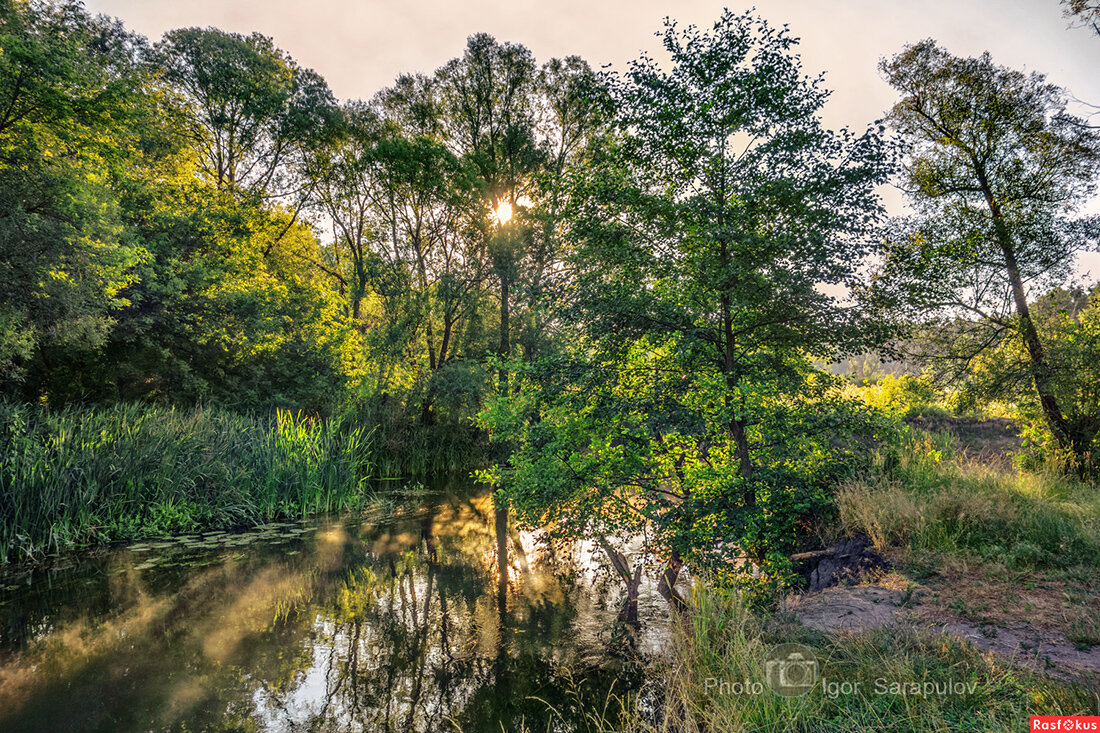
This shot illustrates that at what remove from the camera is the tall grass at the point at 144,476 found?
902 cm

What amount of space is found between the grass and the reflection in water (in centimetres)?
110

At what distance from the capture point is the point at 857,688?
148 inches

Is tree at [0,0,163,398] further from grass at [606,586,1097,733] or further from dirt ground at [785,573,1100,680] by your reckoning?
dirt ground at [785,573,1100,680]

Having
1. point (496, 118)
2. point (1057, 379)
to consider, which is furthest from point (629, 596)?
point (496, 118)

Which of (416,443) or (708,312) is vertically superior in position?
(708,312)

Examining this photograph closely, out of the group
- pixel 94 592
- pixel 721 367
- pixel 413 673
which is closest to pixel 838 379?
pixel 721 367

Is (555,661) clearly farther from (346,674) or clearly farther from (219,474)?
(219,474)

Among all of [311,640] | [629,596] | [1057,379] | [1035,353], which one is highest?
[1035,353]

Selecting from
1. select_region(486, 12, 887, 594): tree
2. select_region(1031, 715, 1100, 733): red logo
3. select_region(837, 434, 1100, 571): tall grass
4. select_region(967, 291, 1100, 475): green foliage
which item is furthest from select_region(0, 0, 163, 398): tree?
select_region(967, 291, 1100, 475): green foliage

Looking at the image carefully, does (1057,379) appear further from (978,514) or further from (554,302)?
(554,302)

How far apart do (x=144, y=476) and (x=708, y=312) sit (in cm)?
1185

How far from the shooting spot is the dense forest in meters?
5.93

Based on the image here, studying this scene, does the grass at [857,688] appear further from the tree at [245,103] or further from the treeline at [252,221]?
the tree at [245,103]

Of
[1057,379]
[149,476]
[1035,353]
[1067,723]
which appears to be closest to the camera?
[1067,723]
